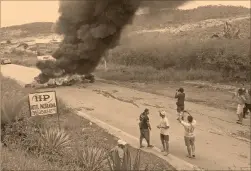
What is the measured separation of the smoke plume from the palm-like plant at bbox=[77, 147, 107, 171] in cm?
1845

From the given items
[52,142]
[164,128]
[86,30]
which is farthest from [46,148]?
[86,30]

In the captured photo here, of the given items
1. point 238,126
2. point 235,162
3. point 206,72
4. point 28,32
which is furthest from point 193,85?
point 28,32

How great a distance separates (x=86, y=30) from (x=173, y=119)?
11975 millimetres

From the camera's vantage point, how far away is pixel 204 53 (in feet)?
113

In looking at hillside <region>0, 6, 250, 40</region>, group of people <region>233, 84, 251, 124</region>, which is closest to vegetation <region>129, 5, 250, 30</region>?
hillside <region>0, 6, 250, 40</region>

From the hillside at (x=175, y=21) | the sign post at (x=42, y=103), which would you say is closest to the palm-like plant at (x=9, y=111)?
the sign post at (x=42, y=103)

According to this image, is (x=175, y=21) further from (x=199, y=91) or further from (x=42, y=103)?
(x=42, y=103)

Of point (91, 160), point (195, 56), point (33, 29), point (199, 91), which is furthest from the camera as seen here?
point (33, 29)

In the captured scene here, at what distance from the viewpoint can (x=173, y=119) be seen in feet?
57.7

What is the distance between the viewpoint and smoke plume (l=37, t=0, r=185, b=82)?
2667 cm

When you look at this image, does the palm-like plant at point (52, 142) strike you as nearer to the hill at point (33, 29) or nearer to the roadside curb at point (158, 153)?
the roadside curb at point (158, 153)

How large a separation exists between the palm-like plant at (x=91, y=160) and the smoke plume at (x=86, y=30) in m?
18.5

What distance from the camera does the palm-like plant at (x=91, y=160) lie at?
851 centimetres

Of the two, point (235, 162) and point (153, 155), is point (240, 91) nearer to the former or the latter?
point (235, 162)
